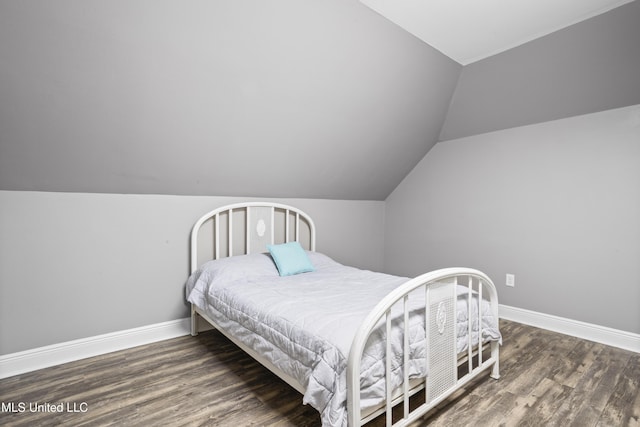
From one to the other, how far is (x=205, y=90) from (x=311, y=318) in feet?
5.37

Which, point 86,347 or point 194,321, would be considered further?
point 194,321

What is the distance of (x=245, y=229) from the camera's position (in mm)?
3195

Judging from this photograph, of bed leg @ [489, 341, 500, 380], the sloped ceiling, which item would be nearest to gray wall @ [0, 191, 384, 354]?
the sloped ceiling

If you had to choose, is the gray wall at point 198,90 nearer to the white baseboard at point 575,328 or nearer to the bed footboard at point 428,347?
the bed footboard at point 428,347

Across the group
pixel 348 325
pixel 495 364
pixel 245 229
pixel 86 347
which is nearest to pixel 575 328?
pixel 495 364

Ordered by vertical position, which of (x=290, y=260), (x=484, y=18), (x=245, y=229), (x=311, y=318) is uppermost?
(x=484, y=18)

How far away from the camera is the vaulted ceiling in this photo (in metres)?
1.75

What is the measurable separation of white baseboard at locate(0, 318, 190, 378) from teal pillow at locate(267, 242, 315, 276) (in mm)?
960

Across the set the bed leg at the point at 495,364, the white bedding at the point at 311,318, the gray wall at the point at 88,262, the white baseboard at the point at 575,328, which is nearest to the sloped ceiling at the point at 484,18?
the white bedding at the point at 311,318

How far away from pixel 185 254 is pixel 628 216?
144 inches

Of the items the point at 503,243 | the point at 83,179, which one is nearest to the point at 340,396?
the point at 83,179

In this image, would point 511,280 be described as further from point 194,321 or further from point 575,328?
point 194,321

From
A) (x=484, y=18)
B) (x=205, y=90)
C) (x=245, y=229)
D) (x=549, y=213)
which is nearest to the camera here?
(x=205, y=90)

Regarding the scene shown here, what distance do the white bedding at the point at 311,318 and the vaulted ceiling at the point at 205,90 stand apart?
2.97 feet
